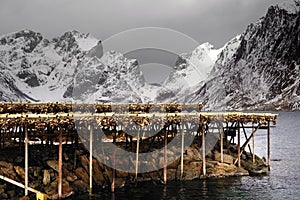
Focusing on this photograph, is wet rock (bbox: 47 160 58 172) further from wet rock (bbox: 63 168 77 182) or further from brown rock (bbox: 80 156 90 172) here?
brown rock (bbox: 80 156 90 172)

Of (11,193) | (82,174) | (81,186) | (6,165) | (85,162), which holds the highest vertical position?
(6,165)

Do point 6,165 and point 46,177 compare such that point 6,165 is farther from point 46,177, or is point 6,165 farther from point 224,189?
point 224,189

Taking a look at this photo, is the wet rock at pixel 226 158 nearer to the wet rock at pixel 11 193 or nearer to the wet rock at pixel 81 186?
the wet rock at pixel 81 186

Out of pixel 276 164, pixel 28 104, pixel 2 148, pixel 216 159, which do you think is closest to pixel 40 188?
pixel 2 148

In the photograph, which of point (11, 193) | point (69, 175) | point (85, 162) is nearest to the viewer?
point (11, 193)

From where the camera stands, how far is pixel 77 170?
44750mm

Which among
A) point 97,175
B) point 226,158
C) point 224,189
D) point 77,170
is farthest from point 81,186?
point 226,158

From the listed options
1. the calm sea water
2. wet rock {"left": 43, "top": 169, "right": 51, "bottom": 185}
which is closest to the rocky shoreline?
wet rock {"left": 43, "top": 169, "right": 51, "bottom": 185}

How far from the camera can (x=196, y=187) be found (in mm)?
47375

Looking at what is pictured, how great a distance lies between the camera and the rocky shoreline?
133 feet

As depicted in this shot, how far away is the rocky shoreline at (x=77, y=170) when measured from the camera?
40.6 meters

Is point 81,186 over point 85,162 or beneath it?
beneath

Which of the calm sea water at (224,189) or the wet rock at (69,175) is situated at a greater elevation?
the wet rock at (69,175)

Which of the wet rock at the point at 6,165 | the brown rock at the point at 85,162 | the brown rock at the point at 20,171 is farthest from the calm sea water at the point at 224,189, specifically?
the wet rock at the point at 6,165
